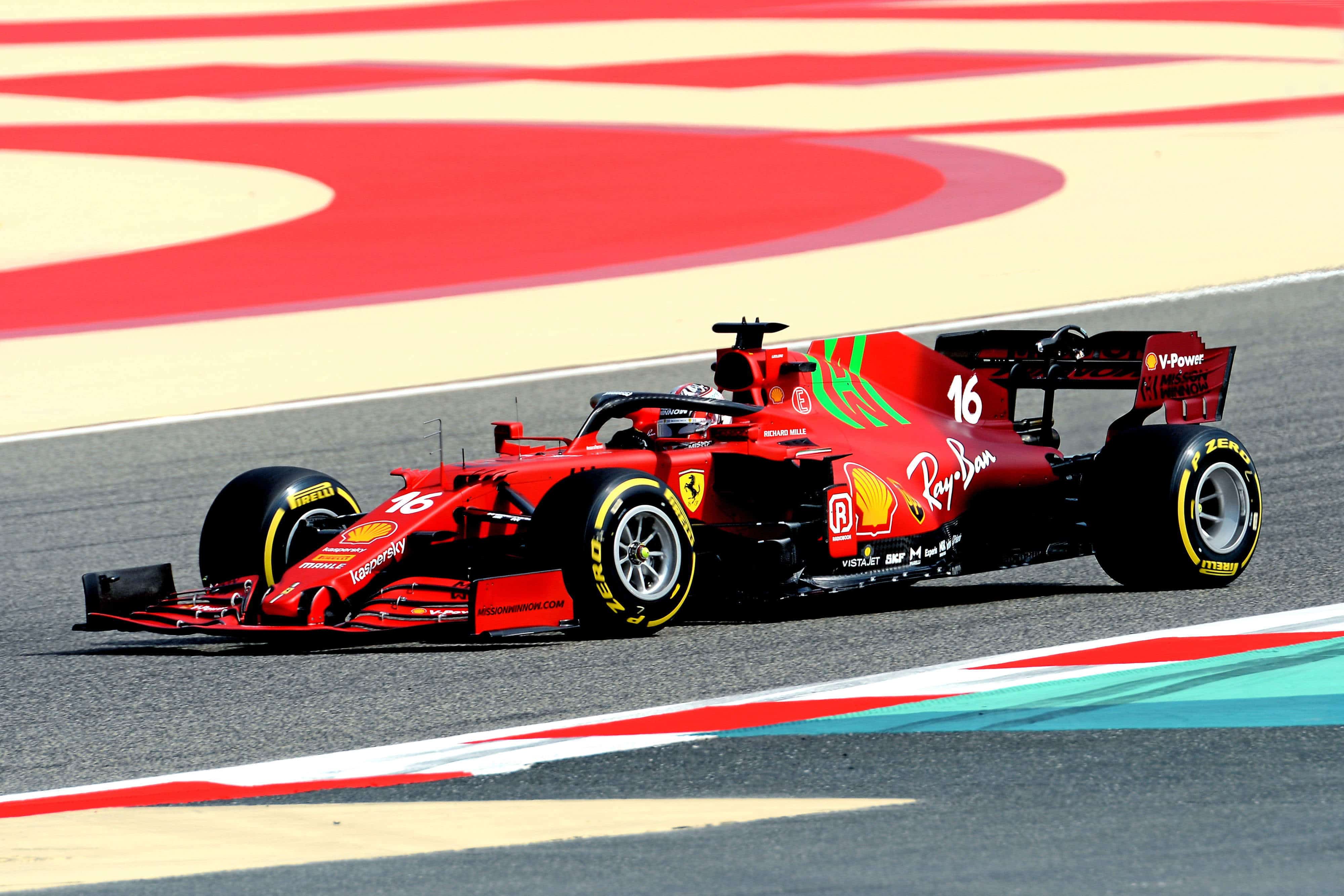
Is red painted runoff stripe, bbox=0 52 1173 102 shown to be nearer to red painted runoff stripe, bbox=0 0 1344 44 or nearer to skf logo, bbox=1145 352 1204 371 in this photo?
red painted runoff stripe, bbox=0 0 1344 44

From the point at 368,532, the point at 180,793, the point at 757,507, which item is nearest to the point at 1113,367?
the point at 757,507

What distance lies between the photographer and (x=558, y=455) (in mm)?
→ 9828

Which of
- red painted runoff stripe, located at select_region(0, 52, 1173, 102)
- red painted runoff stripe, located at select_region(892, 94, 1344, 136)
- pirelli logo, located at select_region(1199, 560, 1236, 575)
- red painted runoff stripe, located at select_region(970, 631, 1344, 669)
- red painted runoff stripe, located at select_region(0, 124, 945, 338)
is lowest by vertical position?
red painted runoff stripe, located at select_region(970, 631, 1344, 669)

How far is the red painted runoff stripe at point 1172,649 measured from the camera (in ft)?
26.9

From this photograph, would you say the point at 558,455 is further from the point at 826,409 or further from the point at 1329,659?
the point at 1329,659

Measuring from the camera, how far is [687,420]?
33.6 ft

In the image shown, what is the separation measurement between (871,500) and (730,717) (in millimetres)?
2675

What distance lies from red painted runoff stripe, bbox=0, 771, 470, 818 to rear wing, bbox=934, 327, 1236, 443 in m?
5.09

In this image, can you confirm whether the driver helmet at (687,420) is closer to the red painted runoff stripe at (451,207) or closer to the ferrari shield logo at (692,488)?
the ferrari shield logo at (692,488)

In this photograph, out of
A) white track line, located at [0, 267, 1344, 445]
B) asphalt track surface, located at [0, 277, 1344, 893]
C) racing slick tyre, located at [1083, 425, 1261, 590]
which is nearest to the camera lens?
asphalt track surface, located at [0, 277, 1344, 893]

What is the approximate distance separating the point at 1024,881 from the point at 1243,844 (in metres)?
0.66

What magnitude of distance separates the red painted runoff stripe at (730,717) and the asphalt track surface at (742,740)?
25 centimetres

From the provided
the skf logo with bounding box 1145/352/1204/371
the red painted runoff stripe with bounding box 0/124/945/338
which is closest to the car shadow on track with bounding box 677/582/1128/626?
the skf logo with bounding box 1145/352/1204/371

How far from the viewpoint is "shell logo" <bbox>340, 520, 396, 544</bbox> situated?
9211mm
